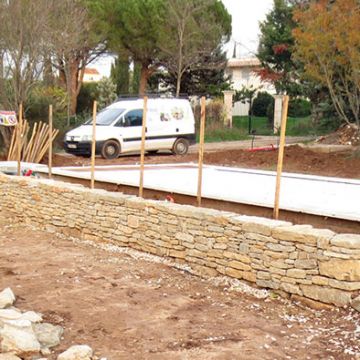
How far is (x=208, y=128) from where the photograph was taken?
28094 millimetres

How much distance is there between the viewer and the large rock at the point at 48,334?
4.86 meters

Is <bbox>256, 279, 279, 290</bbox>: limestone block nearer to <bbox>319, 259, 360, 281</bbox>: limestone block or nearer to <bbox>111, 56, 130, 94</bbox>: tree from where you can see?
<bbox>319, 259, 360, 281</bbox>: limestone block

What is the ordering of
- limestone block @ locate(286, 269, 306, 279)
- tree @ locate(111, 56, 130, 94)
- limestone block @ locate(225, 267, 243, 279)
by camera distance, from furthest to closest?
tree @ locate(111, 56, 130, 94) < limestone block @ locate(225, 267, 243, 279) < limestone block @ locate(286, 269, 306, 279)

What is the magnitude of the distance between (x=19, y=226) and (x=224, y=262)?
16.5 feet

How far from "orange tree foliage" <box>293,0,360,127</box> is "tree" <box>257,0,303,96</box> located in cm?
1450

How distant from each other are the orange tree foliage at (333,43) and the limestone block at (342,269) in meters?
9.12

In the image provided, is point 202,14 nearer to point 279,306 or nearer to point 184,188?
point 184,188

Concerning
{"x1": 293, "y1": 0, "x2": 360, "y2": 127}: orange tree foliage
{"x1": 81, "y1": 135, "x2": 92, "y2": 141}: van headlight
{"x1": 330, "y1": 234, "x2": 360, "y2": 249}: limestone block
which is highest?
{"x1": 293, "y1": 0, "x2": 360, "y2": 127}: orange tree foliage

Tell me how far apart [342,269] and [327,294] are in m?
0.32

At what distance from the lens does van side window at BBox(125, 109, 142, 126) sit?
18.2 metres

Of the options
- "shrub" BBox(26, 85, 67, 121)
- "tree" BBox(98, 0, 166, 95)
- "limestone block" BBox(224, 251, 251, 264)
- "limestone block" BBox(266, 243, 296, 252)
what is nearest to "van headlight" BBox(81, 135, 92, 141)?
"shrub" BBox(26, 85, 67, 121)

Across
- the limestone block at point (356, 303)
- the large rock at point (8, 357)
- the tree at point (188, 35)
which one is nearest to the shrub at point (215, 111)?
the tree at point (188, 35)

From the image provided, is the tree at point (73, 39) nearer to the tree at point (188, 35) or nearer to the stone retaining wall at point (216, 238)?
the tree at point (188, 35)

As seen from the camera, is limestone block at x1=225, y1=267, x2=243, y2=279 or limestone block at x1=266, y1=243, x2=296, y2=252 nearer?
limestone block at x1=266, y1=243, x2=296, y2=252
